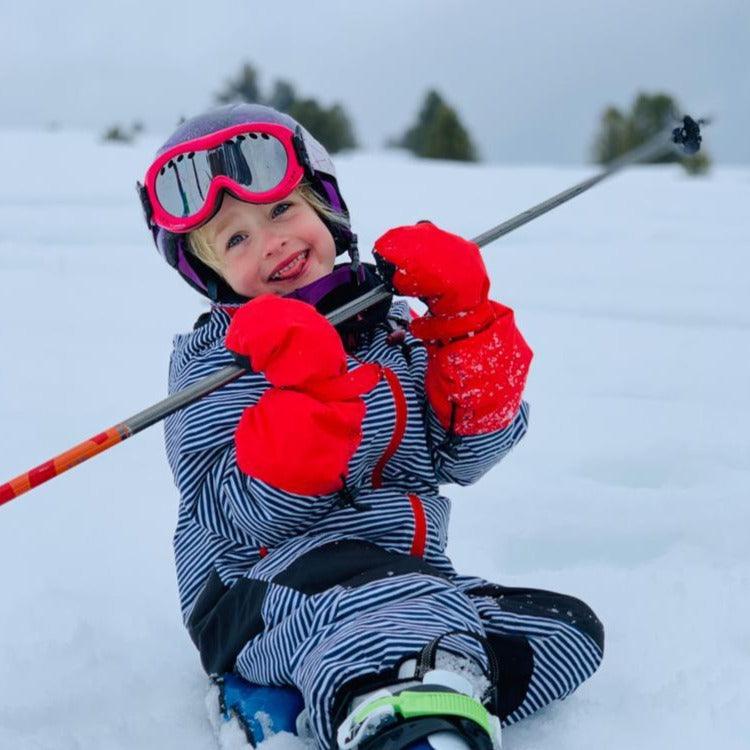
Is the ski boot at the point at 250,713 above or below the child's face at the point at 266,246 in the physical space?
below

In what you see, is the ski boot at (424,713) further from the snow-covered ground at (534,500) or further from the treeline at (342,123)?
the treeline at (342,123)

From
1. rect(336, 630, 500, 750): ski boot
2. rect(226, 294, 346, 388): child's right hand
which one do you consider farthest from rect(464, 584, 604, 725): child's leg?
rect(226, 294, 346, 388): child's right hand

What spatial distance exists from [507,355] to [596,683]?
1.81 feet

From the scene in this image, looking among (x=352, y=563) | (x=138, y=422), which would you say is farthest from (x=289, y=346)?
(x=352, y=563)

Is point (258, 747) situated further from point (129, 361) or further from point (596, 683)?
point (129, 361)

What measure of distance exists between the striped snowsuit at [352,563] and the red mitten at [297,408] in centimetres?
7

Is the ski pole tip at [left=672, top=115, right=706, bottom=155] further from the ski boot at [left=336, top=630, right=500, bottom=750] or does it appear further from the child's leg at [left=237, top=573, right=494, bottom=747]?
the ski boot at [left=336, top=630, right=500, bottom=750]

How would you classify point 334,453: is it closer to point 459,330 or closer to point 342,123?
point 459,330

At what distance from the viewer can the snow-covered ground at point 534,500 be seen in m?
1.75

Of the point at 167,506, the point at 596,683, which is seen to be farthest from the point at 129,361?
the point at 596,683

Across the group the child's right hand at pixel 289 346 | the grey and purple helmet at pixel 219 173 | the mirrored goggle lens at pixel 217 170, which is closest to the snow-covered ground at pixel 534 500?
the child's right hand at pixel 289 346

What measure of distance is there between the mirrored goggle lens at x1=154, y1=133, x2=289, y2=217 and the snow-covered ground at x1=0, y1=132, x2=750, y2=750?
79 centimetres

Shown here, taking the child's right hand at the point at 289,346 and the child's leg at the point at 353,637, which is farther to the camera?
the child's right hand at the point at 289,346

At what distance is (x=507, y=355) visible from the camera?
1822 millimetres
